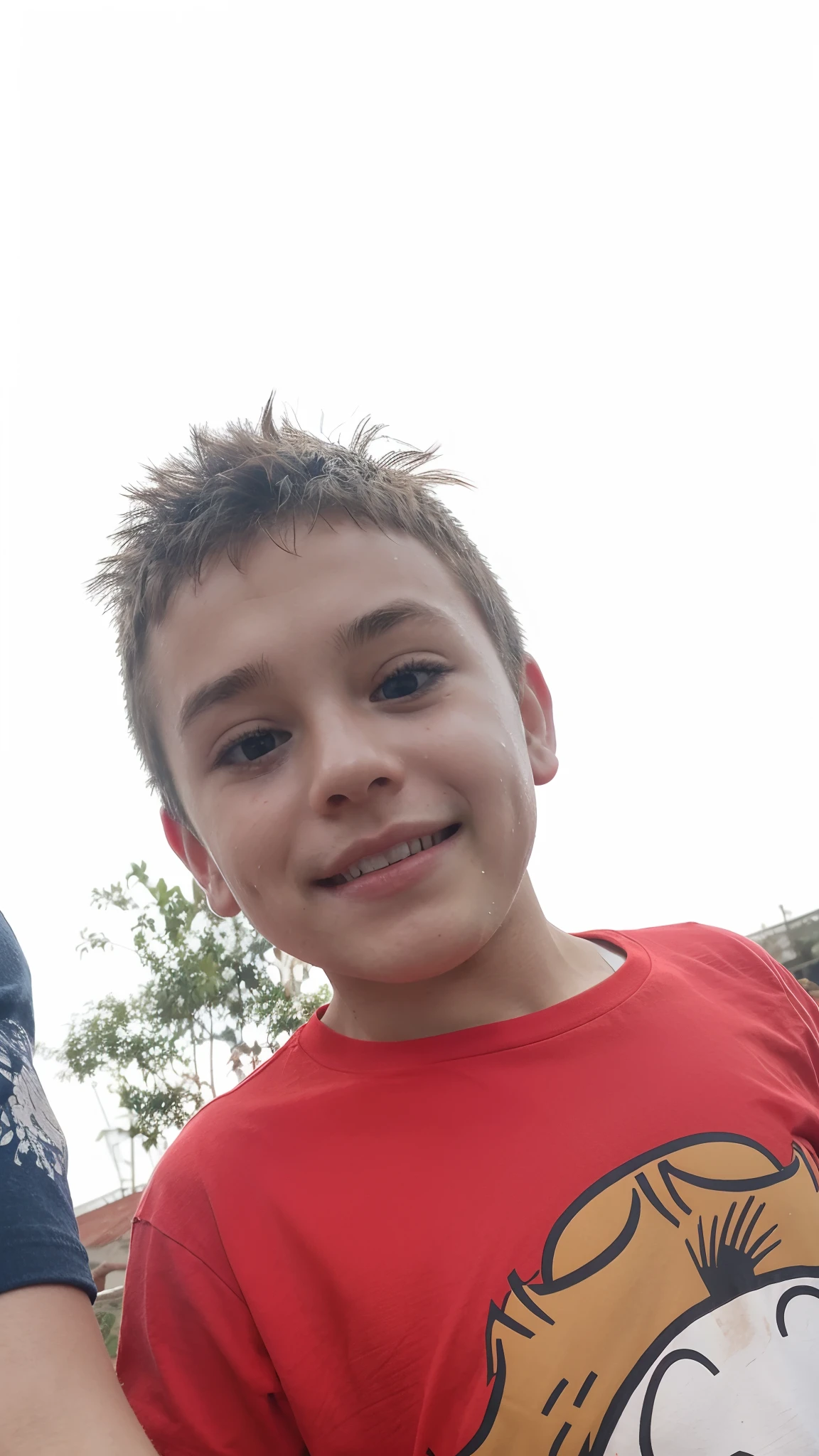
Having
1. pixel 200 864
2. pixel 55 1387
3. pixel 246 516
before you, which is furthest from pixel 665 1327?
pixel 246 516

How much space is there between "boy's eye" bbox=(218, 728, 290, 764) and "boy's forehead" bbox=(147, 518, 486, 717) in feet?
0.27

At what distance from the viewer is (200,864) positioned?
1271 mm

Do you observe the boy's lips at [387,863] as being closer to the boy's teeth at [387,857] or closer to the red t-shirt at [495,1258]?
the boy's teeth at [387,857]

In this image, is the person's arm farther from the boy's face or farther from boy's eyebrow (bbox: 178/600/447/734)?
boy's eyebrow (bbox: 178/600/447/734)

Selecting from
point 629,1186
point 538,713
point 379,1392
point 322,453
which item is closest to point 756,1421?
point 629,1186

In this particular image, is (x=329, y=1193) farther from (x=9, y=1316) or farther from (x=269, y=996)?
(x=269, y=996)

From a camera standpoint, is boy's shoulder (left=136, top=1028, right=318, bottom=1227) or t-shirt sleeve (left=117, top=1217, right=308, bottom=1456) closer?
Answer: t-shirt sleeve (left=117, top=1217, right=308, bottom=1456)

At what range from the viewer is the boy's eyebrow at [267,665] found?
97 centimetres

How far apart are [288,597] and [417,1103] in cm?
57

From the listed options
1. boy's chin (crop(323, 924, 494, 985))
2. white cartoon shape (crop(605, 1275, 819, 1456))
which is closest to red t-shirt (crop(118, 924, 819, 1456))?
white cartoon shape (crop(605, 1275, 819, 1456))

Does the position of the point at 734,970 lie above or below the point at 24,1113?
below

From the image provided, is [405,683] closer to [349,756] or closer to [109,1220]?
[349,756]

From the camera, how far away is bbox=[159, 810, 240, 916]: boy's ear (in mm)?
1218

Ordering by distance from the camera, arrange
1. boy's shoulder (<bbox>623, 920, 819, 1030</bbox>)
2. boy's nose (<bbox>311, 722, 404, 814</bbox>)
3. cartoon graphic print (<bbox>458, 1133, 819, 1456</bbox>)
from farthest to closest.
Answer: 1. boy's shoulder (<bbox>623, 920, 819, 1030</bbox>)
2. boy's nose (<bbox>311, 722, 404, 814</bbox>)
3. cartoon graphic print (<bbox>458, 1133, 819, 1456</bbox>)
